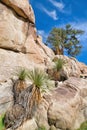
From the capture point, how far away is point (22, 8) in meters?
23.5

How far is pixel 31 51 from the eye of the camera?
24188 millimetres

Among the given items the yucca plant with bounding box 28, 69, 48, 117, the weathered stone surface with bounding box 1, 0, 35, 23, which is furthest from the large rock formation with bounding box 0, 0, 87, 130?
the yucca plant with bounding box 28, 69, 48, 117

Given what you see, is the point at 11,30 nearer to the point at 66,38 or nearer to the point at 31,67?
the point at 31,67

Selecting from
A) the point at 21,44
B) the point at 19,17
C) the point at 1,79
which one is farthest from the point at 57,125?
the point at 19,17

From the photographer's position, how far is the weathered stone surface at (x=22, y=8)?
22.8 meters

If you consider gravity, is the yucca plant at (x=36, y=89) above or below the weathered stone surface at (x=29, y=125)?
above

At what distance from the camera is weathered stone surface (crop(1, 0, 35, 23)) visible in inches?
899

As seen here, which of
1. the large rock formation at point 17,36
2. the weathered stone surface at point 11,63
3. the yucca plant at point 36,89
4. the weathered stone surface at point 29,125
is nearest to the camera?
the weathered stone surface at point 29,125

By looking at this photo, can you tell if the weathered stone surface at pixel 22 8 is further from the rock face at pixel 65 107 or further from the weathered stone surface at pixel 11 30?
the rock face at pixel 65 107

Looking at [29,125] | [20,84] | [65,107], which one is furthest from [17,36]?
[29,125]

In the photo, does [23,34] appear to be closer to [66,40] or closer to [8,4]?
[8,4]

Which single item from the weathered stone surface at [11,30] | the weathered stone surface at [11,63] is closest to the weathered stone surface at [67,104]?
the weathered stone surface at [11,63]

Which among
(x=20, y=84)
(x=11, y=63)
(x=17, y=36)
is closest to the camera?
(x=20, y=84)

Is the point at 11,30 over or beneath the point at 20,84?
over
